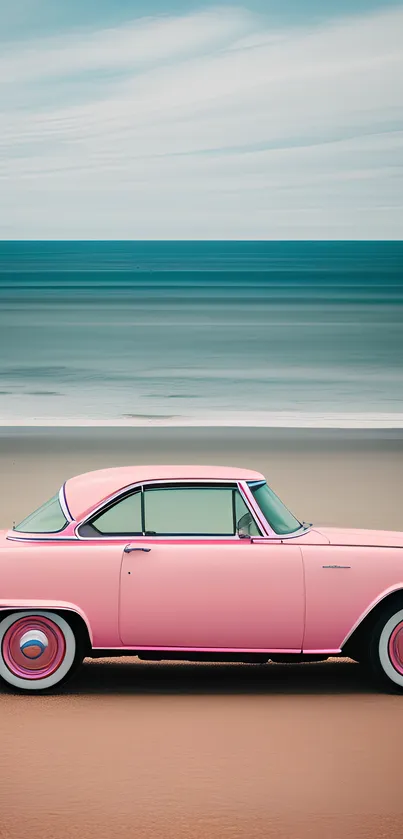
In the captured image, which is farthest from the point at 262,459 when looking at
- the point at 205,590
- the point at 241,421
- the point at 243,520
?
the point at 205,590

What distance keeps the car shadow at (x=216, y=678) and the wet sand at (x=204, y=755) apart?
0.01 metres

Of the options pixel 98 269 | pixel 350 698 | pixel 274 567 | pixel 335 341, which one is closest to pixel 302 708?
pixel 350 698

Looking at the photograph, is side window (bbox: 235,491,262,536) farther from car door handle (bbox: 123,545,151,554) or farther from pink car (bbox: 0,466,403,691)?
car door handle (bbox: 123,545,151,554)

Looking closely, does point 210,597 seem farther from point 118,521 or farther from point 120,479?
point 120,479

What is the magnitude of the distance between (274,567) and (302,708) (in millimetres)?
779

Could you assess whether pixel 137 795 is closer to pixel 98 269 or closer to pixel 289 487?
pixel 289 487

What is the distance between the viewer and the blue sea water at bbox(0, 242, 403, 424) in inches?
1178

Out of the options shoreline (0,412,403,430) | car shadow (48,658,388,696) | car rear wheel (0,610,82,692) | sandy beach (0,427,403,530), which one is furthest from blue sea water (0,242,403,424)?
car rear wheel (0,610,82,692)

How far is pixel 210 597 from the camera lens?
651 centimetres

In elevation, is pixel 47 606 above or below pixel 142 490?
below

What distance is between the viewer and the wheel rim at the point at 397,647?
6.58 meters

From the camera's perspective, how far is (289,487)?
1412cm

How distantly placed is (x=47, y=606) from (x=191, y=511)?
38.0 inches

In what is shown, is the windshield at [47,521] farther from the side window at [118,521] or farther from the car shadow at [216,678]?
the car shadow at [216,678]
